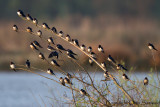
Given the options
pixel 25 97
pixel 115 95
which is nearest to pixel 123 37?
pixel 25 97

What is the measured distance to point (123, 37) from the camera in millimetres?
33656

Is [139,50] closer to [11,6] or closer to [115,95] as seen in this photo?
[115,95]

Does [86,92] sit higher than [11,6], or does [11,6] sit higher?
[11,6]

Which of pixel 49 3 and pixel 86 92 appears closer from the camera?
pixel 86 92

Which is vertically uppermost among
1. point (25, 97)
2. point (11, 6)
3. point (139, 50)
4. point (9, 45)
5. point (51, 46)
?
point (11, 6)

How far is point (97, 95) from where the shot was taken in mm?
8805

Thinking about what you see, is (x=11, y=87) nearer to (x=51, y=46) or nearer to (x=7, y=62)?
(x=7, y=62)

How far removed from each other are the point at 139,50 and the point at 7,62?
8.73m

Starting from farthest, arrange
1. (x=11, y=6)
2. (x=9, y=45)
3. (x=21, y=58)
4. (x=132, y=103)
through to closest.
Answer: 1. (x=11, y=6)
2. (x=9, y=45)
3. (x=21, y=58)
4. (x=132, y=103)

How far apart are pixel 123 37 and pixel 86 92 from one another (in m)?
25.4

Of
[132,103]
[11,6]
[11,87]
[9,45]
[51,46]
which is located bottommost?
[132,103]

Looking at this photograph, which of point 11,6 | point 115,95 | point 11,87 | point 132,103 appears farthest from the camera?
point 11,6

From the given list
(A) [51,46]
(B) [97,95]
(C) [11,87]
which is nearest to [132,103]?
(B) [97,95]

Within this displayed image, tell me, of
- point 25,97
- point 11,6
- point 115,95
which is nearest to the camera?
point 115,95
